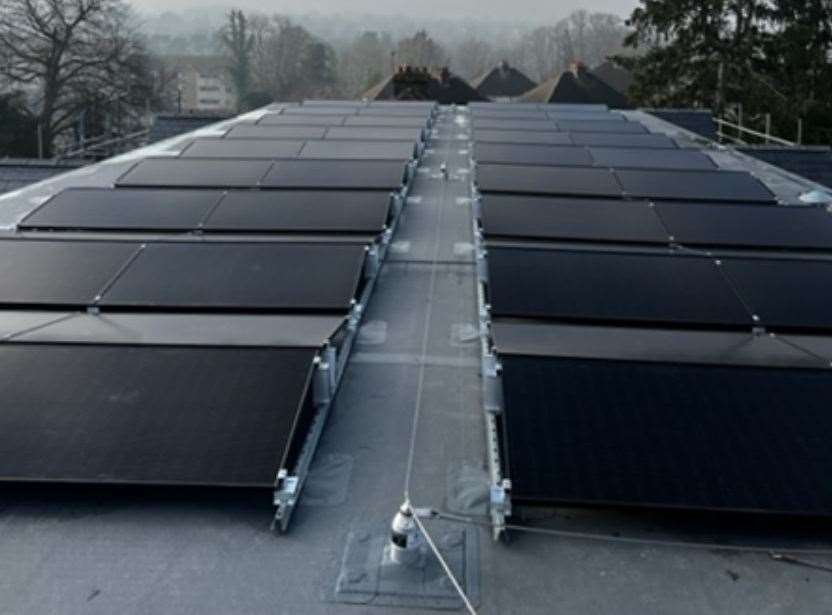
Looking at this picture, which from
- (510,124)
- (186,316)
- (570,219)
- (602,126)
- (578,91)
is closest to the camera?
(186,316)

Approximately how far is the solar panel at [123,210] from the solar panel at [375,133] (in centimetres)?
535

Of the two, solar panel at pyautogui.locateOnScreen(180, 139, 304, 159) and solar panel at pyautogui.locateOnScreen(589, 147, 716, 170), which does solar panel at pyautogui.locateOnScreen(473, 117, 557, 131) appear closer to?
solar panel at pyautogui.locateOnScreen(589, 147, 716, 170)

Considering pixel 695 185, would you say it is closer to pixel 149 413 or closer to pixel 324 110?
pixel 149 413

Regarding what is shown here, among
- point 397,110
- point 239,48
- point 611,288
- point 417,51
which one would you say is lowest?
point 611,288

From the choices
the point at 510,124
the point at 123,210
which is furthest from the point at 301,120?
the point at 123,210

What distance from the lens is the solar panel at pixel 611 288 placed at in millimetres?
6246

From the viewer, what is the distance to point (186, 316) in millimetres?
6297

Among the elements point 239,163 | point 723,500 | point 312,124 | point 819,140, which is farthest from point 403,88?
point 723,500

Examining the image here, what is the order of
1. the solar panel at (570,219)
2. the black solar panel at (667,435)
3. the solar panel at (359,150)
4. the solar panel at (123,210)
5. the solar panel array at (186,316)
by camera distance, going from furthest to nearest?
the solar panel at (359,150) < the solar panel at (123,210) < the solar panel at (570,219) < the solar panel array at (186,316) < the black solar panel at (667,435)

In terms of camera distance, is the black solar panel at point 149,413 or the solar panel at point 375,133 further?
the solar panel at point 375,133

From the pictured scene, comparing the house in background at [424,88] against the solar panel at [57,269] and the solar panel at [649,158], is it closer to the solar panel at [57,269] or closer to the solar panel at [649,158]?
the solar panel at [649,158]

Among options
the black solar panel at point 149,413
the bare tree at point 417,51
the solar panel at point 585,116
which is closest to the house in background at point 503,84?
the solar panel at point 585,116

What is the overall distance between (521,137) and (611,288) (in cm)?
892

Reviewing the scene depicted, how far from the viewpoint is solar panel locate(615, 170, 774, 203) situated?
33.2ft
